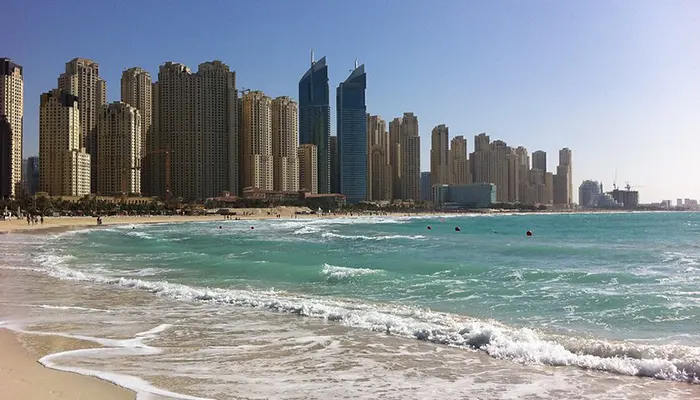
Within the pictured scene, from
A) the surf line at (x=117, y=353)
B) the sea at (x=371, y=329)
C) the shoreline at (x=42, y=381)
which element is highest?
the shoreline at (x=42, y=381)

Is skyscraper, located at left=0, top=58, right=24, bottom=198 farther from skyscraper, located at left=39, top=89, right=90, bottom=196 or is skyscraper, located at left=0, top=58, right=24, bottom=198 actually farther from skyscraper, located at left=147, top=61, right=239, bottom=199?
skyscraper, located at left=147, top=61, right=239, bottom=199

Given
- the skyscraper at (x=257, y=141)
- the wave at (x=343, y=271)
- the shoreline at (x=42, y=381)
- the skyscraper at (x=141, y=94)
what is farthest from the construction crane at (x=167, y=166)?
the shoreline at (x=42, y=381)

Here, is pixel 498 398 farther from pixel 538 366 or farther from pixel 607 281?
pixel 607 281

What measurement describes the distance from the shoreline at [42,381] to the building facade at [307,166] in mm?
183294

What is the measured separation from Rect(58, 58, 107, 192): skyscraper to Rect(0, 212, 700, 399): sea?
439 ft

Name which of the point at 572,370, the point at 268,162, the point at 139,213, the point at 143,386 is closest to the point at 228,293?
the point at 143,386

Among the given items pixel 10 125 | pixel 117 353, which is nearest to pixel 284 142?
pixel 10 125

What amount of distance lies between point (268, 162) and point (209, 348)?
164 m

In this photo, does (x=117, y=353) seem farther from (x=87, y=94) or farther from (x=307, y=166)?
(x=307, y=166)

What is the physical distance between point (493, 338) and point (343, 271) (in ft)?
40.2

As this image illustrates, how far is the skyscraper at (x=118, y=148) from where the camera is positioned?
142 metres

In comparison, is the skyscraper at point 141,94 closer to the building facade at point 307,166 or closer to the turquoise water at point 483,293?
the building facade at point 307,166

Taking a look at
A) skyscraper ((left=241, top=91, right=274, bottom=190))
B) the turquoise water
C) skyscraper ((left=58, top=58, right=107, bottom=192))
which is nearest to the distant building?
skyscraper ((left=58, top=58, right=107, bottom=192))

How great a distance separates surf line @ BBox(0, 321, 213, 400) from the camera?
7.10 meters
